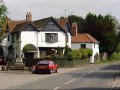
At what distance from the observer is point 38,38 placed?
254 feet

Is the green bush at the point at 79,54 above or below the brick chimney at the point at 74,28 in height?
below

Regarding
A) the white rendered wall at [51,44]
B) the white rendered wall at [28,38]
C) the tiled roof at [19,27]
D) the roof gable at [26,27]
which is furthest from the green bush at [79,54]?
the tiled roof at [19,27]

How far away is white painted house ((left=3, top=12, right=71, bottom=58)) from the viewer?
75.8m

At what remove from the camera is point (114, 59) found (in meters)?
104

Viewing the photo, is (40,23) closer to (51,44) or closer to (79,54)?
(51,44)

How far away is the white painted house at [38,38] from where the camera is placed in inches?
2985

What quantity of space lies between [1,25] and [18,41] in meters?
5.10

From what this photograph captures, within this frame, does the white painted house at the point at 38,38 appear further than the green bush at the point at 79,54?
Yes

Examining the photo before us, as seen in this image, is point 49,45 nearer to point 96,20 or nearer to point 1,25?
point 1,25

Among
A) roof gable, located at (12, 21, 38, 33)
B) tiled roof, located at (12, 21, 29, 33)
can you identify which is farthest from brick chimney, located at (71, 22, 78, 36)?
roof gable, located at (12, 21, 38, 33)

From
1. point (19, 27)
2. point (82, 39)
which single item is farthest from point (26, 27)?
point (82, 39)

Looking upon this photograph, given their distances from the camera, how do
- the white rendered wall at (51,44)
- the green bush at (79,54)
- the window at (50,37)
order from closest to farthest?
the green bush at (79,54), the white rendered wall at (51,44), the window at (50,37)

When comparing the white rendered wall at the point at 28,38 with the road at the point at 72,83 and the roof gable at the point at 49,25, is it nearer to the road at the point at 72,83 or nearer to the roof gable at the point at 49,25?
the roof gable at the point at 49,25

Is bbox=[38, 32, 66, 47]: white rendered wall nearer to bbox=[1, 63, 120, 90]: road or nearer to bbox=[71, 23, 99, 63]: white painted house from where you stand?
bbox=[71, 23, 99, 63]: white painted house
